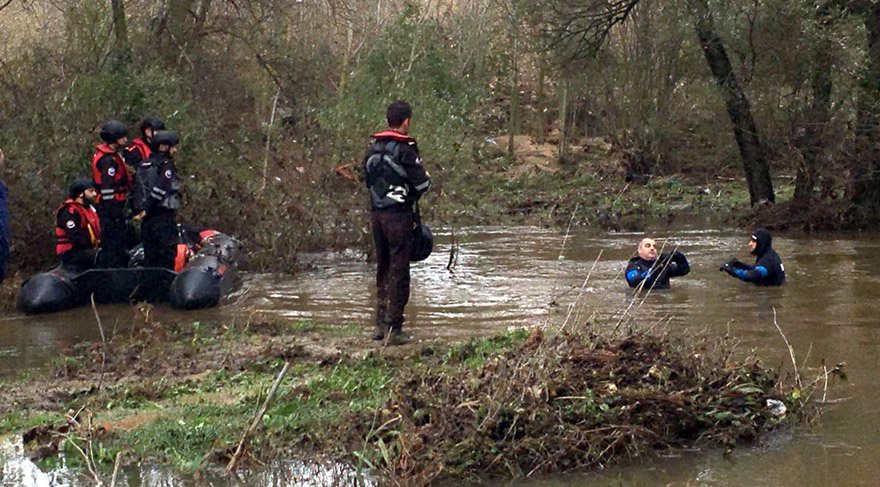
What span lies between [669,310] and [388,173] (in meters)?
3.59

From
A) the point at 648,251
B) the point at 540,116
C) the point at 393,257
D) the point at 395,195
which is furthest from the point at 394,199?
the point at 540,116

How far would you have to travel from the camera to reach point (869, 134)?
64.4 feet

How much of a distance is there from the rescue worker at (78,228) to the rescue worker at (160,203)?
52 cm

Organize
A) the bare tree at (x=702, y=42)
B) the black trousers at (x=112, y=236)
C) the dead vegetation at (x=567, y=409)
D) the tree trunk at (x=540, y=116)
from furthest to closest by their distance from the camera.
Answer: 1. the tree trunk at (x=540, y=116)
2. the bare tree at (x=702, y=42)
3. the black trousers at (x=112, y=236)
4. the dead vegetation at (x=567, y=409)

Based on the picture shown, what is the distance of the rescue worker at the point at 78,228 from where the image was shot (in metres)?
12.9

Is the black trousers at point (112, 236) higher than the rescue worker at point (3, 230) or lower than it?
lower

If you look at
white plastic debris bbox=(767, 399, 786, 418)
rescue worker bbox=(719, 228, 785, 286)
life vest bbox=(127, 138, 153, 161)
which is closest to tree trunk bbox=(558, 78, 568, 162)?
rescue worker bbox=(719, 228, 785, 286)

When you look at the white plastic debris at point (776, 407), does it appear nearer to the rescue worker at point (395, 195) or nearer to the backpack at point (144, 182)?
the rescue worker at point (395, 195)

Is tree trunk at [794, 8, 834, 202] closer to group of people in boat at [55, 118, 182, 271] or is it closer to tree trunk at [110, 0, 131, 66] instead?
tree trunk at [110, 0, 131, 66]

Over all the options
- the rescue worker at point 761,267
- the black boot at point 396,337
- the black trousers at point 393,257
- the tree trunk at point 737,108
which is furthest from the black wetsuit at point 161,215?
the tree trunk at point 737,108

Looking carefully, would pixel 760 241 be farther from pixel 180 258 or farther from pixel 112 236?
pixel 112 236

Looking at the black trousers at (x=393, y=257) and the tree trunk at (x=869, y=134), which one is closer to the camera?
the black trousers at (x=393, y=257)

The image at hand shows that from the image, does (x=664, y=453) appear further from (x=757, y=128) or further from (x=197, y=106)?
(x=757, y=128)

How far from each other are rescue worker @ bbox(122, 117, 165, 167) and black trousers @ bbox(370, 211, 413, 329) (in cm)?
444
